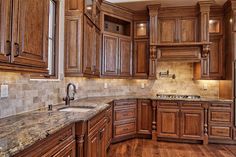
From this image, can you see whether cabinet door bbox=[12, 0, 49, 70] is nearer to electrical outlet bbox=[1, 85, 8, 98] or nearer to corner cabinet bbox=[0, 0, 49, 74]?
corner cabinet bbox=[0, 0, 49, 74]

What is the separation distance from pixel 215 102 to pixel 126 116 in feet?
5.90

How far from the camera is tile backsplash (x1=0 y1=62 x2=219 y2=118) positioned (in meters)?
2.05

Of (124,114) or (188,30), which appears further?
(188,30)

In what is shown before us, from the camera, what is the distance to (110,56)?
4742mm

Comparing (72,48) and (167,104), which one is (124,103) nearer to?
(167,104)

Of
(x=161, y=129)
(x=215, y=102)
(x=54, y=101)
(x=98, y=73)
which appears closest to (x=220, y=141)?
(x=215, y=102)

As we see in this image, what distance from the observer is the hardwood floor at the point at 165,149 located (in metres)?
3.70

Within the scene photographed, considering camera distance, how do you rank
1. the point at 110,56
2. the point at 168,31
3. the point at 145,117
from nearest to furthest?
the point at 145,117, the point at 110,56, the point at 168,31

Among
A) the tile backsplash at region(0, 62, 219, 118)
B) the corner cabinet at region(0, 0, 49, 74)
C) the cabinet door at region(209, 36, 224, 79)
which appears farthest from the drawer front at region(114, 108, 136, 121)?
the corner cabinet at region(0, 0, 49, 74)

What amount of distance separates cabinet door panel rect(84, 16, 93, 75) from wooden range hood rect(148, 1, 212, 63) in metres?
1.54

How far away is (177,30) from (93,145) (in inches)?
134

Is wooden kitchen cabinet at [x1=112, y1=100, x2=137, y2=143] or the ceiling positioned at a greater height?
the ceiling

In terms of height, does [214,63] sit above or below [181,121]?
above

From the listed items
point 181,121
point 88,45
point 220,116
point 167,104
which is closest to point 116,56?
point 88,45
